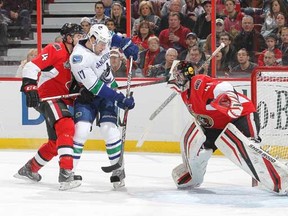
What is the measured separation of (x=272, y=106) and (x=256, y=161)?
1247 millimetres

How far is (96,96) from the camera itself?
19.2 ft

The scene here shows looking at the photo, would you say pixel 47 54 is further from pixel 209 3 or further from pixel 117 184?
pixel 209 3

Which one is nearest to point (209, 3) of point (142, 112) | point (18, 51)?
point (142, 112)

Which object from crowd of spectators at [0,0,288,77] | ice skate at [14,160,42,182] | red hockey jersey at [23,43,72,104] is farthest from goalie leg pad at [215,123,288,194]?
crowd of spectators at [0,0,288,77]

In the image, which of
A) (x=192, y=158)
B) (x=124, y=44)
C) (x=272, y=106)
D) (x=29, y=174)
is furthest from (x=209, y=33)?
(x=29, y=174)

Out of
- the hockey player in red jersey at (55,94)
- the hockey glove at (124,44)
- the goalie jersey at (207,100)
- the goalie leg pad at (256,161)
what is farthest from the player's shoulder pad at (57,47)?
the goalie leg pad at (256,161)

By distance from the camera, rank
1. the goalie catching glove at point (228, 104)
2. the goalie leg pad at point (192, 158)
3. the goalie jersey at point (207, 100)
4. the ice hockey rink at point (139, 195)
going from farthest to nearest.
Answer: the goalie leg pad at point (192, 158)
the goalie jersey at point (207, 100)
the goalie catching glove at point (228, 104)
the ice hockey rink at point (139, 195)

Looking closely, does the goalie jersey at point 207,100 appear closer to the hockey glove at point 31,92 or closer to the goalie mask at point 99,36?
the goalie mask at point 99,36

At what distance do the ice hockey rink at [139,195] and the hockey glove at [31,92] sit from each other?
22.1 inches

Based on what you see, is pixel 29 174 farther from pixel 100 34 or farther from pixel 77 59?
pixel 100 34

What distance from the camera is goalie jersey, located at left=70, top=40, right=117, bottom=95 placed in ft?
18.7

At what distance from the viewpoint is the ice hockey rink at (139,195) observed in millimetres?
5078

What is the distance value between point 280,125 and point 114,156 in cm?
143

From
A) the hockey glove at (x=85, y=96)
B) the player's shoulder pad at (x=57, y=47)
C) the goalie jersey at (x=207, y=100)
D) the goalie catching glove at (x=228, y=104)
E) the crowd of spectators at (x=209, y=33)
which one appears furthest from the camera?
the crowd of spectators at (x=209, y=33)
